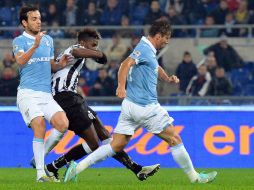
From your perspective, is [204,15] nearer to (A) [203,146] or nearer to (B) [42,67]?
(A) [203,146]

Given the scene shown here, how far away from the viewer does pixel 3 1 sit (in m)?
21.8

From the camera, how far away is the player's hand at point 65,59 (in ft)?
38.9

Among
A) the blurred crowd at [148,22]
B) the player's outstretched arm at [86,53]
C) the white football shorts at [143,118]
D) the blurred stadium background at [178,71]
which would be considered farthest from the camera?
the blurred crowd at [148,22]

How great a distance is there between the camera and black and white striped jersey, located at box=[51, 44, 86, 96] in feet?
39.7

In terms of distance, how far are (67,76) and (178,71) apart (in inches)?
266

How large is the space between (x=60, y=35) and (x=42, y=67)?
8153 millimetres

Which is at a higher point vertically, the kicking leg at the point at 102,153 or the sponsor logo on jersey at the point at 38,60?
the sponsor logo on jersey at the point at 38,60

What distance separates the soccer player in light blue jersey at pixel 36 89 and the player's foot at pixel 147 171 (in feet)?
3.86

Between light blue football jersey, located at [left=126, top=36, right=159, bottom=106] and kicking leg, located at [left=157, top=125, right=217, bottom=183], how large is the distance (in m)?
0.43

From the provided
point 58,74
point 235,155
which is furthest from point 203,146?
point 58,74

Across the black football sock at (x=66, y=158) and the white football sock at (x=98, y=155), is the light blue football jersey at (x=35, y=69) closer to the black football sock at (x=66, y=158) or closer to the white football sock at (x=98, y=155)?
the white football sock at (x=98, y=155)

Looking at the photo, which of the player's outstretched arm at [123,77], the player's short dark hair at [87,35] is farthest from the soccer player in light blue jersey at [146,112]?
the player's short dark hair at [87,35]

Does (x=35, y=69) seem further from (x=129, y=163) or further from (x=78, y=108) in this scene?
(x=129, y=163)

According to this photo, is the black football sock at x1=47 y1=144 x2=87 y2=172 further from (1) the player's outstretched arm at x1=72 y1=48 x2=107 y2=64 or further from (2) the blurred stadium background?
(2) the blurred stadium background
